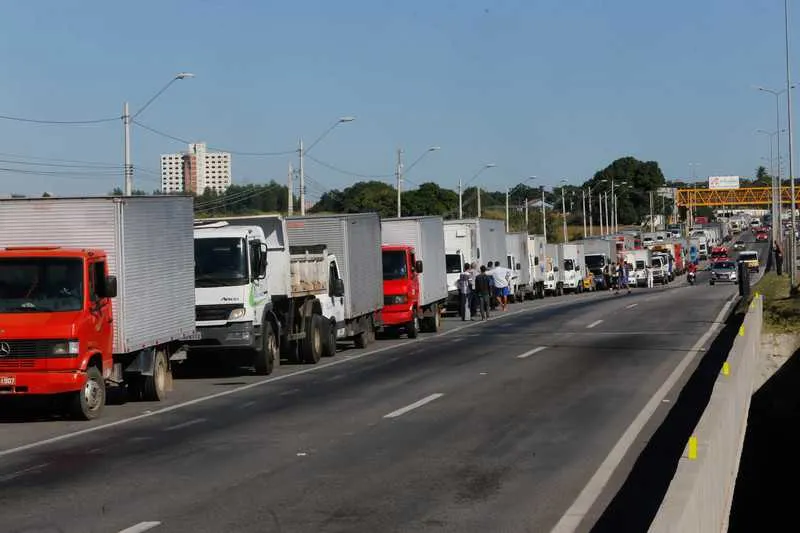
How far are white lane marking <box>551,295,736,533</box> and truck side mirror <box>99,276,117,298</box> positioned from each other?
24.1 ft

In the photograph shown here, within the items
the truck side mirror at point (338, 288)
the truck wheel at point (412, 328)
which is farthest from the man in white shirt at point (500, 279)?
the truck side mirror at point (338, 288)

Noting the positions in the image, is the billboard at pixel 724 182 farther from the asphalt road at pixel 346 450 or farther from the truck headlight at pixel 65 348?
the truck headlight at pixel 65 348

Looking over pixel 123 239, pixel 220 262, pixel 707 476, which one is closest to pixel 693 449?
pixel 707 476

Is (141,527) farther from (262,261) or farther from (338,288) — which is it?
(338,288)

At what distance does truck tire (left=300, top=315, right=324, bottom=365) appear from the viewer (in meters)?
25.6

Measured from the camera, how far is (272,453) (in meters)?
13.3

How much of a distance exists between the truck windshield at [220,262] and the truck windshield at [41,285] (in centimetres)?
563

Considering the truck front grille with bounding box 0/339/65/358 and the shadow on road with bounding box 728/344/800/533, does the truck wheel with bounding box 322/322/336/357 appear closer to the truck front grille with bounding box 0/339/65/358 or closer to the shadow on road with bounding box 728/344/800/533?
the shadow on road with bounding box 728/344/800/533

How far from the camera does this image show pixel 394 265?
33406 millimetres

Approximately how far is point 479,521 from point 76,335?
856 centimetres

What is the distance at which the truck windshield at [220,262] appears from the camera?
22.7 metres

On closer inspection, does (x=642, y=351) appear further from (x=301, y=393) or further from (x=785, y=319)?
(x=301, y=393)

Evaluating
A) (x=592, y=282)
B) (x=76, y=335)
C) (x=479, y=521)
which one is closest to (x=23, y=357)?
(x=76, y=335)

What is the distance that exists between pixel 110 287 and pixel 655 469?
28.1ft
